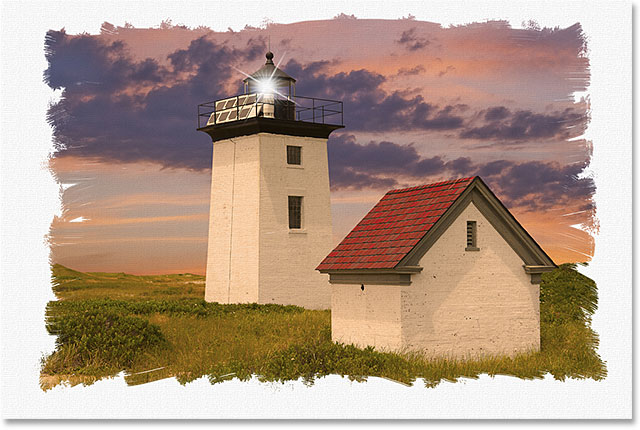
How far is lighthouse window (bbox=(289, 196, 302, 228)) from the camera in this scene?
106ft

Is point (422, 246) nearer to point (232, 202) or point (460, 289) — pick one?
point (460, 289)

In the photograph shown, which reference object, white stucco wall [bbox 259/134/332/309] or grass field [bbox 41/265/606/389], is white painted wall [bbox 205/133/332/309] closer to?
white stucco wall [bbox 259/134/332/309]

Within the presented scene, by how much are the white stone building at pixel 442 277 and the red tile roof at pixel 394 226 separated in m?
0.04

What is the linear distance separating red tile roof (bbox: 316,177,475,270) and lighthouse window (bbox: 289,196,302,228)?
36.4ft

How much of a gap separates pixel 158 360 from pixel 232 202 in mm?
13852

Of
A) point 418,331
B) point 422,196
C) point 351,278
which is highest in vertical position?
point 422,196

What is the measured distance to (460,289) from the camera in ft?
61.7

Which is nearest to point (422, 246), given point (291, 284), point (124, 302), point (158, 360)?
point (158, 360)

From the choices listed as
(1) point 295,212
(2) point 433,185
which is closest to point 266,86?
(1) point 295,212

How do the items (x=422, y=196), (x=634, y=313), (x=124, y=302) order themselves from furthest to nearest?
(x=124, y=302) → (x=422, y=196) → (x=634, y=313)

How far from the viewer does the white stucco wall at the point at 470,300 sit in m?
18.1

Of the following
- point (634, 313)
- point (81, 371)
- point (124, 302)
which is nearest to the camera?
point (634, 313)

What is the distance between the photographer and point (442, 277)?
1852cm

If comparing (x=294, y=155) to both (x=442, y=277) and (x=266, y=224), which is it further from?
(x=442, y=277)
